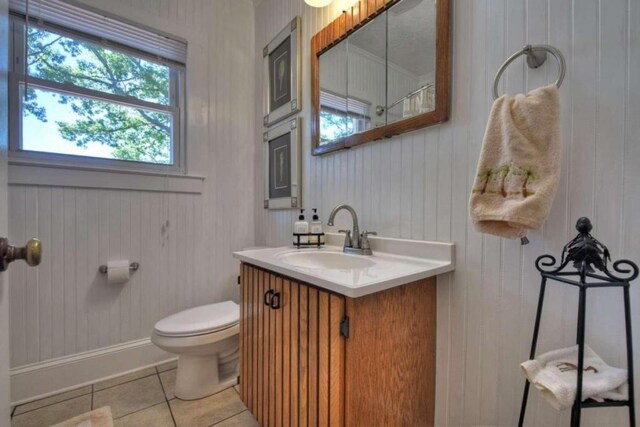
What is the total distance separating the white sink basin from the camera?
122cm

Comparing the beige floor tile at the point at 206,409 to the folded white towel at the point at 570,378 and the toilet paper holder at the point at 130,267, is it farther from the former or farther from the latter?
the folded white towel at the point at 570,378

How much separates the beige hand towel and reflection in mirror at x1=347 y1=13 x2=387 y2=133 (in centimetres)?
55

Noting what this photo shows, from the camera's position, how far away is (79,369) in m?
1.60

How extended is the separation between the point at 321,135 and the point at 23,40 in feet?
5.61

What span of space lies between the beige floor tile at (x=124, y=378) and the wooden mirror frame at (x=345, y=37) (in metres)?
1.74

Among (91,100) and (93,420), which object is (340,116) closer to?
(91,100)

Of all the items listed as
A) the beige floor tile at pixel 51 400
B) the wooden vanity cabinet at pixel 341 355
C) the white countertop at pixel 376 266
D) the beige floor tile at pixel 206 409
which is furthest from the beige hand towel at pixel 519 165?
the beige floor tile at pixel 51 400

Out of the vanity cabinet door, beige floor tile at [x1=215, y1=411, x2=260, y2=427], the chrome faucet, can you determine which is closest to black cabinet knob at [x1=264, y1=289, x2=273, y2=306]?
the vanity cabinet door

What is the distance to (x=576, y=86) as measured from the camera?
2.53 feet

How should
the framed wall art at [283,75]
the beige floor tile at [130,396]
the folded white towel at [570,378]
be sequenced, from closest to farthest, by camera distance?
the folded white towel at [570,378] < the beige floor tile at [130,396] < the framed wall art at [283,75]

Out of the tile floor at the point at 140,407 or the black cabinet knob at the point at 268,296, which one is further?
the tile floor at the point at 140,407

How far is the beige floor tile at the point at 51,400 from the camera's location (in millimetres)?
1417

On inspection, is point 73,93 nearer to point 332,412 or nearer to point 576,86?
point 332,412

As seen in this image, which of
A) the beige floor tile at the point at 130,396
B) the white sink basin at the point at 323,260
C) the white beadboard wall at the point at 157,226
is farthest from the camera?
the white beadboard wall at the point at 157,226
